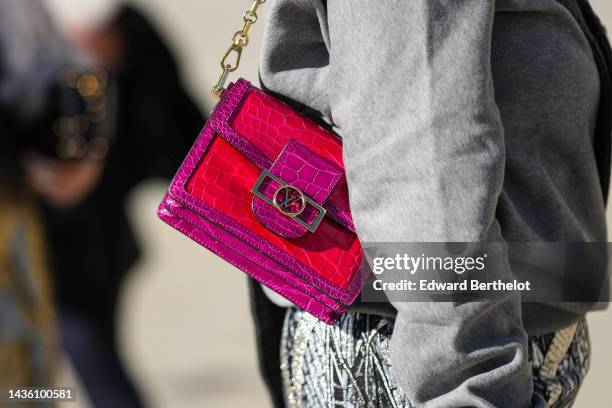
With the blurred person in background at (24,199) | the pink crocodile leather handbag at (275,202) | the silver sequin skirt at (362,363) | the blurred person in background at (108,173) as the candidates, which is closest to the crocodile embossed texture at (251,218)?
the pink crocodile leather handbag at (275,202)

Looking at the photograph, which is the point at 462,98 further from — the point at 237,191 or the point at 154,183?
the point at 154,183

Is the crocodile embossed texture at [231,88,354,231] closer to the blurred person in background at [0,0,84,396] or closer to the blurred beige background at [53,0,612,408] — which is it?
the blurred person in background at [0,0,84,396]

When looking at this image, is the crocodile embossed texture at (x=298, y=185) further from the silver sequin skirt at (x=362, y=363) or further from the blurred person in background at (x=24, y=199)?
the blurred person in background at (x=24, y=199)

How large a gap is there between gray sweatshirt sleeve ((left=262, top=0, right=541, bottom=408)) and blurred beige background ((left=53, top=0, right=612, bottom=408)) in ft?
8.09

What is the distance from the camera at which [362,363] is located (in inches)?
61.4

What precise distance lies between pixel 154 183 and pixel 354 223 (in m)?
2.46

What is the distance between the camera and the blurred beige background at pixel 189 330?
4562 millimetres

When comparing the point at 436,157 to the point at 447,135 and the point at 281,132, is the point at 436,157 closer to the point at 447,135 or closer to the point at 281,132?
the point at 447,135

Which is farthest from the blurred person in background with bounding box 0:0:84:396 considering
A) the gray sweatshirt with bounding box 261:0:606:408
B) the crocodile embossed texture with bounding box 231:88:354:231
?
the gray sweatshirt with bounding box 261:0:606:408

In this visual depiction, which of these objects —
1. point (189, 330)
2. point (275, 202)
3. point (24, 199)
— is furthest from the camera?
point (189, 330)

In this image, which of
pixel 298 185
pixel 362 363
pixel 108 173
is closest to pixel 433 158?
pixel 298 185

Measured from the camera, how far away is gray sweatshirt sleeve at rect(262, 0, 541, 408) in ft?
4.34

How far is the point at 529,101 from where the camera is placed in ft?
4.91

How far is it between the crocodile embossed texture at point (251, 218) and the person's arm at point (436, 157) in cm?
14
